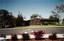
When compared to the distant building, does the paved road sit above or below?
below

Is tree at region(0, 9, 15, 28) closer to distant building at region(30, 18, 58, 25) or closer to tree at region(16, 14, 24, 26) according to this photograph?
tree at region(16, 14, 24, 26)

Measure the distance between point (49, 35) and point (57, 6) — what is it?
0.63 m

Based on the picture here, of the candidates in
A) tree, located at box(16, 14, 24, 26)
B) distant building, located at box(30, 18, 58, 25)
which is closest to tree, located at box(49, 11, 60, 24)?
distant building, located at box(30, 18, 58, 25)

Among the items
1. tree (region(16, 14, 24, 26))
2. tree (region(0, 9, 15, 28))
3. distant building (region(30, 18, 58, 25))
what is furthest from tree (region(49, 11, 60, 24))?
tree (region(0, 9, 15, 28))

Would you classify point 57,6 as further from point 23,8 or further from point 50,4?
point 23,8

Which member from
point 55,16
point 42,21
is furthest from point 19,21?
point 55,16

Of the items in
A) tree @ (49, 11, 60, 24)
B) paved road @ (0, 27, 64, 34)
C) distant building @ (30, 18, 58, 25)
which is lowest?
paved road @ (0, 27, 64, 34)

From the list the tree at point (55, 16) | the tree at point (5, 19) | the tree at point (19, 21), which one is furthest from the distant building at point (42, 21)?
the tree at point (5, 19)

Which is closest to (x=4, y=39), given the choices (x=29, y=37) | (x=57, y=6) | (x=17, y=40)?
(x=17, y=40)

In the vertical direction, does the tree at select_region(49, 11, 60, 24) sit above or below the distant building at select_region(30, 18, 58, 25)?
above

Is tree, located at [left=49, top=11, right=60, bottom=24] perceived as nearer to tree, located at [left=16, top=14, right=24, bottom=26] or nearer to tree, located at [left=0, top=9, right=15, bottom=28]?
tree, located at [left=16, top=14, right=24, bottom=26]

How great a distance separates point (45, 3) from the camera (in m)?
3.66

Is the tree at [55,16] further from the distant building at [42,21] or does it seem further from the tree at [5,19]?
the tree at [5,19]

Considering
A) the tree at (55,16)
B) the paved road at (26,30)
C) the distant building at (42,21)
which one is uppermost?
the tree at (55,16)
